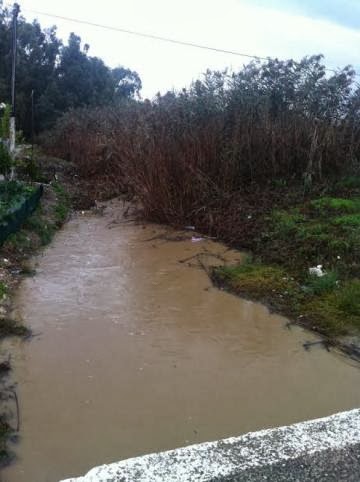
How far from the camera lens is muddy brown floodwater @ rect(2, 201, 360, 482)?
328 centimetres

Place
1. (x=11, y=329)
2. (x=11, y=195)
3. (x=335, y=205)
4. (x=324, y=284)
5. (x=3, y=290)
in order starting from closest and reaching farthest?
(x=11, y=329) < (x=324, y=284) < (x=3, y=290) < (x=335, y=205) < (x=11, y=195)

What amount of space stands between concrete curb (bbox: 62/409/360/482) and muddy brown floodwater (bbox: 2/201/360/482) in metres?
1.01

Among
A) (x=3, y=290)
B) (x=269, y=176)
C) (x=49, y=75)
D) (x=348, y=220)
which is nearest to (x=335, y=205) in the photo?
(x=348, y=220)

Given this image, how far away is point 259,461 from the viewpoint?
2.17m

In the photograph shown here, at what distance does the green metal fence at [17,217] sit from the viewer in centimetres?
691

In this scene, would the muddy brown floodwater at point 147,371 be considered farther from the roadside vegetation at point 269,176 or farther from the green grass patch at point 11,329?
the roadside vegetation at point 269,176

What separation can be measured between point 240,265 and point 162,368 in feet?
8.71

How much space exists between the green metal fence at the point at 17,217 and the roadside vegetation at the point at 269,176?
1919 mm

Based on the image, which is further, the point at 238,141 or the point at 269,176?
the point at 269,176

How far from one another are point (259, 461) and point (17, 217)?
20.3 feet

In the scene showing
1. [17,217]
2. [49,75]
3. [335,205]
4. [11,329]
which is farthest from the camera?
[49,75]

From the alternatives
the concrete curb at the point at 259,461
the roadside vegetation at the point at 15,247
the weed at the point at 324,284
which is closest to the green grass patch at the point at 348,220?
the weed at the point at 324,284

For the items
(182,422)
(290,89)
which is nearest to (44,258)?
(182,422)

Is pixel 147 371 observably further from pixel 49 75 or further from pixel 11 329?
pixel 49 75
